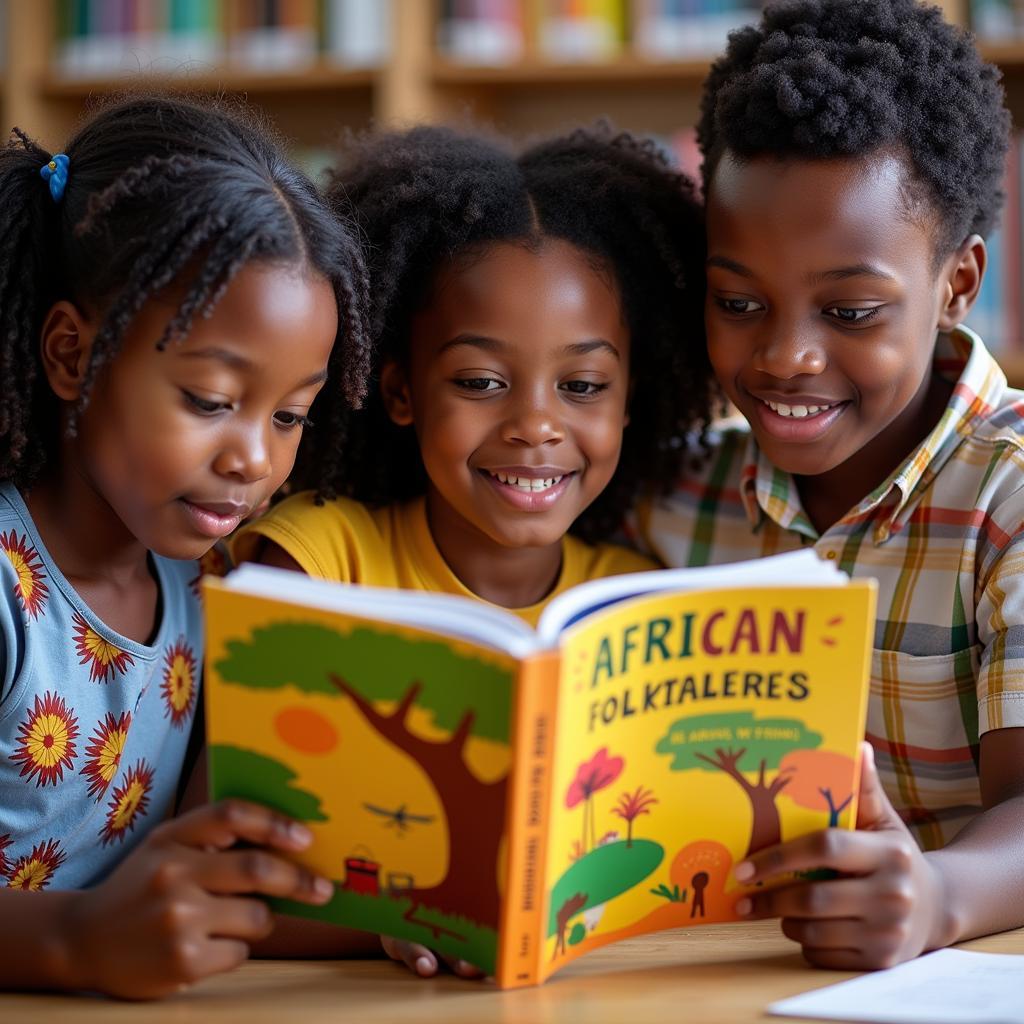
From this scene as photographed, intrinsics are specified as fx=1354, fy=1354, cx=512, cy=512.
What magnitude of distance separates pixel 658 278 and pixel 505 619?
2.26 feet

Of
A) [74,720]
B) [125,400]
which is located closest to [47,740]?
[74,720]

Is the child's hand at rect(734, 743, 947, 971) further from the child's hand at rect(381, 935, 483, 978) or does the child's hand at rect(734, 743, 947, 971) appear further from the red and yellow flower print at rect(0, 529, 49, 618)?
the red and yellow flower print at rect(0, 529, 49, 618)

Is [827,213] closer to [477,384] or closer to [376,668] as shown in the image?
[477,384]

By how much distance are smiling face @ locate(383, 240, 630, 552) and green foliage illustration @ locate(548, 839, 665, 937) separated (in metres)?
0.48

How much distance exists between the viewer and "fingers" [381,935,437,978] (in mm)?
934

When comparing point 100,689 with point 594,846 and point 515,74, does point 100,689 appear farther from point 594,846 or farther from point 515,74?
point 515,74

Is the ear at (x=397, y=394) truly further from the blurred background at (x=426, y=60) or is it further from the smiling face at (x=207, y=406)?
the blurred background at (x=426, y=60)

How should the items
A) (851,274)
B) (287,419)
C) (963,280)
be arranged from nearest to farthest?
(287,419) → (851,274) → (963,280)

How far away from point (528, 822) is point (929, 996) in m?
0.28

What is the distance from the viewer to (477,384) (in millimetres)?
1323

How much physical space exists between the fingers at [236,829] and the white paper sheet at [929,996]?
0.32 meters

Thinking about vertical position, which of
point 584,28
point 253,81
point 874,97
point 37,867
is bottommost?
point 37,867

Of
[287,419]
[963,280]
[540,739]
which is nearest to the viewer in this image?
[540,739]

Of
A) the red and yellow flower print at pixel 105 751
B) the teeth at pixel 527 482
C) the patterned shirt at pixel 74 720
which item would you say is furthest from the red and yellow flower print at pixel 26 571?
the teeth at pixel 527 482
